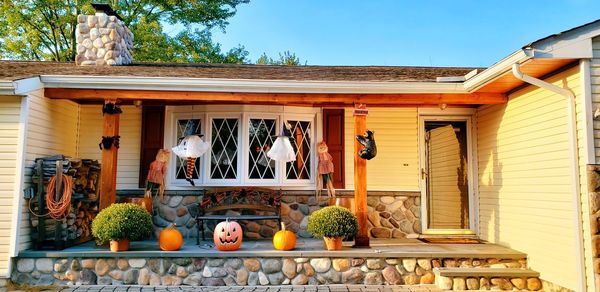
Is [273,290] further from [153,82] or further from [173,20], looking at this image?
[173,20]

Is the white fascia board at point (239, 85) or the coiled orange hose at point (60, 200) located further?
the white fascia board at point (239, 85)

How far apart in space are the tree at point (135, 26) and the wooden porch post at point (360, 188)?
10328 millimetres

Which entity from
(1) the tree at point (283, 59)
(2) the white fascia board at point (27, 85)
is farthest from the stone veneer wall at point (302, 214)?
(1) the tree at point (283, 59)

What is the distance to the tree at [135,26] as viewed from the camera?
13.6 meters

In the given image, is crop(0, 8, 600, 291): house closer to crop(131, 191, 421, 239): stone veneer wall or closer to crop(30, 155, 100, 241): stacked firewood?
crop(131, 191, 421, 239): stone veneer wall

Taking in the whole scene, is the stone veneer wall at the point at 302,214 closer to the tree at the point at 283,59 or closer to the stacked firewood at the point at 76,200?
the stacked firewood at the point at 76,200

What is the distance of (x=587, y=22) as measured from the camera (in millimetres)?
4051

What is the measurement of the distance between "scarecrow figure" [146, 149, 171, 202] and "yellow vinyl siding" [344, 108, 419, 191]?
8.94 feet

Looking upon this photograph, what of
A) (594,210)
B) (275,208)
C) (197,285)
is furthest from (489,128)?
(197,285)

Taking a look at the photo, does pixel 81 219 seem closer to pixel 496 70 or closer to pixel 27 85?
pixel 27 85

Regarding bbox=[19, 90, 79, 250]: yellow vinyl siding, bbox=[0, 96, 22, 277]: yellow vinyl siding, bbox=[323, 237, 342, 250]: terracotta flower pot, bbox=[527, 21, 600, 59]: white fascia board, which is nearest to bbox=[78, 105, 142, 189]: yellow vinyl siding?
bbox=[19, 90, 79, 250]: yellow vinyl siding

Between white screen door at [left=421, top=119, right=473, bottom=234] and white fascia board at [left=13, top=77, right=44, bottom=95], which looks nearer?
white fascia board at [left=13, top=77, right=44, bottom=95]

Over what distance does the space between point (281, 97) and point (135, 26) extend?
10996mm

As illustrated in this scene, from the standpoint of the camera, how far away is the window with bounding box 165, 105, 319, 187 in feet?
20.9
